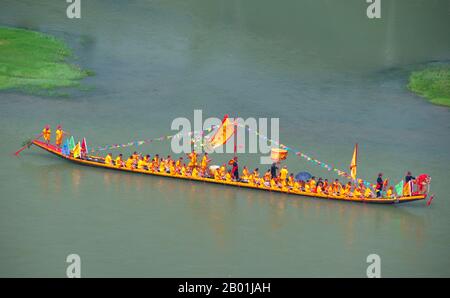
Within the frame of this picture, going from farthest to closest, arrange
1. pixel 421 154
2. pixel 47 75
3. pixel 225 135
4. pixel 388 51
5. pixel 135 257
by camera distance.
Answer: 1. pixel 388 51
2. pixel 47 75
3. pixel 421 154
4. pixel 225 135
5. pixel 135 257

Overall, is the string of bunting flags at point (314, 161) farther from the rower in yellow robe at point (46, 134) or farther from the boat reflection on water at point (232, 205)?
the rower in yellow robe at point (46, 134)

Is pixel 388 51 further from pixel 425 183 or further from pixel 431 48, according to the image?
pixel 425 183

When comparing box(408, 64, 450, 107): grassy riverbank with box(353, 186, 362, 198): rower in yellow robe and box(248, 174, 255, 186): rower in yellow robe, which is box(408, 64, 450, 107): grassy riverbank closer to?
box(353, 186, 362, 198): rower in yellow robe

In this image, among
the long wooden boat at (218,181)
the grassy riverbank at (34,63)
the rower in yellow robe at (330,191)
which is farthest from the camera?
the grassy riverbank at (34,63)

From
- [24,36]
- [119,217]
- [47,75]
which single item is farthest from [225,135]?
[24,36]

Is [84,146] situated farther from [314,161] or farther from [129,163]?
[314,161]

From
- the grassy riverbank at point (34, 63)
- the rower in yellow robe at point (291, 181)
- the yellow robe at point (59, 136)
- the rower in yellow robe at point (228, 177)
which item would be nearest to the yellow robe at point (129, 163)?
the yellow robe at point (59, 136)
